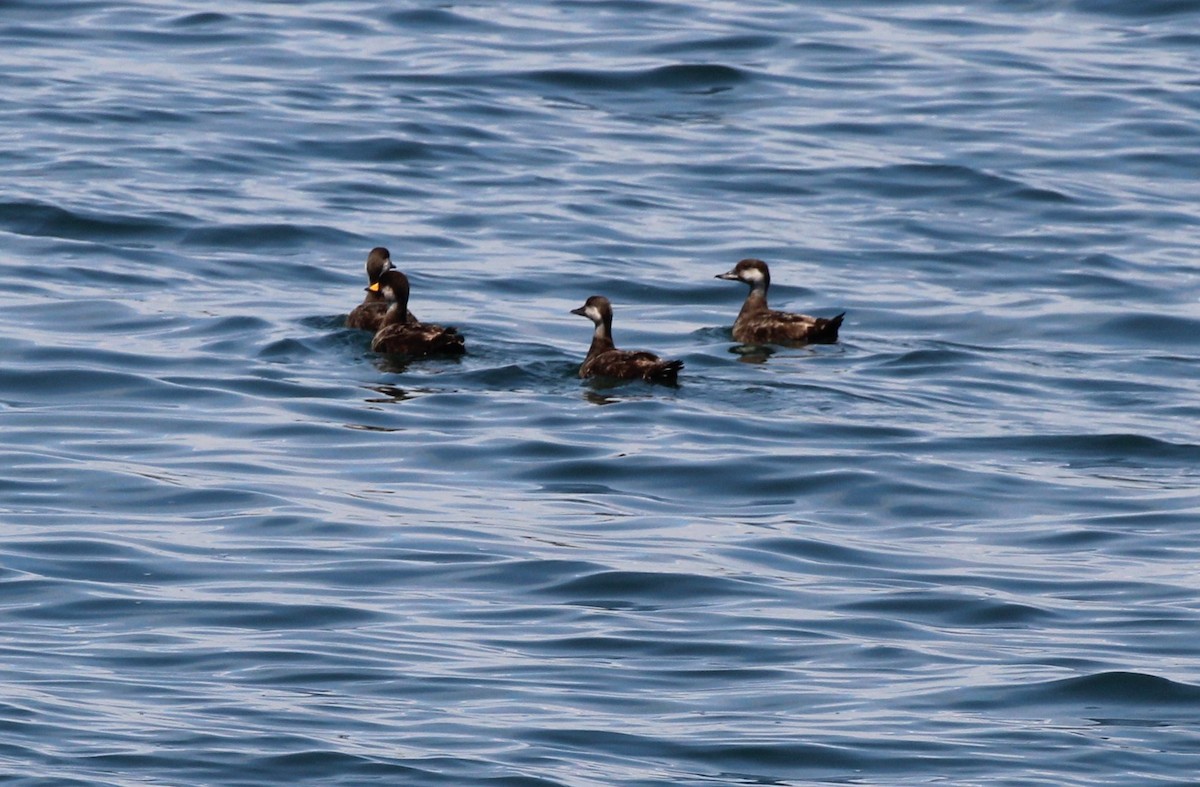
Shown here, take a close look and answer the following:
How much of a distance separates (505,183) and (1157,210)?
20.6ft

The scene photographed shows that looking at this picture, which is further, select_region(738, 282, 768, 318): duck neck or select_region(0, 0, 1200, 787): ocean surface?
select_region(738, 282, 768, 318): duck neck

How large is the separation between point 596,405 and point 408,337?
1.68 m

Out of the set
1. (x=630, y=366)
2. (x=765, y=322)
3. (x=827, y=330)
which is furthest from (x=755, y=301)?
(x=630, y=366)

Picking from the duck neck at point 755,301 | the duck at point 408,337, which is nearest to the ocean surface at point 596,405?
the duck at point 408,337

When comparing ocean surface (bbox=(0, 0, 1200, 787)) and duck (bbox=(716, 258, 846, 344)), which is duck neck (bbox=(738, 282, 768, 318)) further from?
ocean surface (bbox=(0, 0, 1200, 787))

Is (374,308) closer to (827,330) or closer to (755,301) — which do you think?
(755,301)

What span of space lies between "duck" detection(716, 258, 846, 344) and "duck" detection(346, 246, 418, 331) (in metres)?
2.50

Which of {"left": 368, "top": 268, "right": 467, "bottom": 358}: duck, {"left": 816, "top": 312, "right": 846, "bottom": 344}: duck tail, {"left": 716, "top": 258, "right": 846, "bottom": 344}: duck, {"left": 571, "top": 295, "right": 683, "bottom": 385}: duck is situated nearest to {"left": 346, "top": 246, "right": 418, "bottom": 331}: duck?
{"left": 368, "top": 268, "right": 467, "bottom": 358}: duck

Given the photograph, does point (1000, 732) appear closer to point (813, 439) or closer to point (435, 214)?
point (813, 439)

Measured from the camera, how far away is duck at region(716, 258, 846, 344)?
1669 centimetres

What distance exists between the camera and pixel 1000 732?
→ 29.0 ft

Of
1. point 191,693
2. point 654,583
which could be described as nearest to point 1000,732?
point 654,583

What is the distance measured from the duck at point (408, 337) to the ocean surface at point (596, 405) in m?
0.13

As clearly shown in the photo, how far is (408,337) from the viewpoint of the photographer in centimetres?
1602
